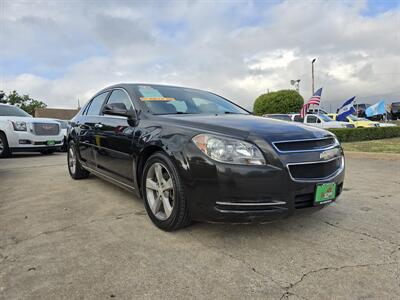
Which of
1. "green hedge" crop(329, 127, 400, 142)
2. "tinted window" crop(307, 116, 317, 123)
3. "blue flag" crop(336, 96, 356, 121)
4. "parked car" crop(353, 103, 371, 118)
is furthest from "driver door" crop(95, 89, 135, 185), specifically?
"parked car" crop(353, 103, 371, 118)

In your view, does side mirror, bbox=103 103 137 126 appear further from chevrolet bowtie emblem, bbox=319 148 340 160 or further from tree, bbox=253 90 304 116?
tree, bbox=253 90 304 116

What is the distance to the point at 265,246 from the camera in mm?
2645

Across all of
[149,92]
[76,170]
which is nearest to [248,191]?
[149,92]

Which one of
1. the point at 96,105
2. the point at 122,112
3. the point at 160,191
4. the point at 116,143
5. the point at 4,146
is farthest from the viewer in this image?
the point at 4,146

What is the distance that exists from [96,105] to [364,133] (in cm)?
1236

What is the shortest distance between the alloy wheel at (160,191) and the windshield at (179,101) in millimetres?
673

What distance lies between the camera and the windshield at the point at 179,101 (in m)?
3.49

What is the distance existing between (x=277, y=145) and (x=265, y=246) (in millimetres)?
850

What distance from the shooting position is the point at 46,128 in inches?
377

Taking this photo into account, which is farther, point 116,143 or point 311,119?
point 311,119

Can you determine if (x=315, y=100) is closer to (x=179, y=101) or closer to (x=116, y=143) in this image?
(x=179, y=101)

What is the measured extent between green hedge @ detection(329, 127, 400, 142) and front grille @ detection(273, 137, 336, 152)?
10489mm

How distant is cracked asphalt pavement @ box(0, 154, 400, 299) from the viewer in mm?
2035

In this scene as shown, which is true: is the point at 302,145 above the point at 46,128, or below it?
below
